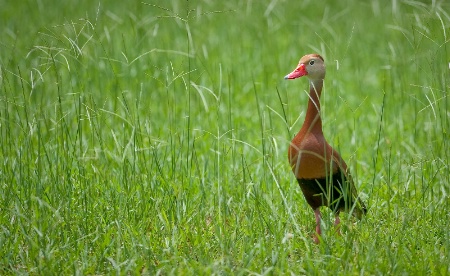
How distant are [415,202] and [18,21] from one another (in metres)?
4.29

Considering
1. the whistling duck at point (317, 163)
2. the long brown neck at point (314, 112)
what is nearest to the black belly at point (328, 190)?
the whistling duck at point (317, 163)

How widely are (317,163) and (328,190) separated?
13 cm

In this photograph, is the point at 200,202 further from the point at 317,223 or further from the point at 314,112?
the point at 314,112

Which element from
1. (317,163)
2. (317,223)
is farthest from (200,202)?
(317,163)

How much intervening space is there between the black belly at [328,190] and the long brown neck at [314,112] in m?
0.23

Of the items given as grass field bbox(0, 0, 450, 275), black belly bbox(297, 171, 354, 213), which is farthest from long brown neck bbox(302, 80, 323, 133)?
black belly bbox(297, 171, 354, 213)

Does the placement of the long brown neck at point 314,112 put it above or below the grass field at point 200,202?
above

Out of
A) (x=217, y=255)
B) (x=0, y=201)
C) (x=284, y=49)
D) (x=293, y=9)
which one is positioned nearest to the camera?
(x=217, y=255)

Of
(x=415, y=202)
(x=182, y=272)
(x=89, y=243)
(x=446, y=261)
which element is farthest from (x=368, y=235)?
(x=89, y=243)

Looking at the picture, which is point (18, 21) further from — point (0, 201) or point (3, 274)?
point (3, 274)

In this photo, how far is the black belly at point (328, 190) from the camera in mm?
3467

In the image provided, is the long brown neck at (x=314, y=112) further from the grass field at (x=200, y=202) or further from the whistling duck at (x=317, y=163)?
Answer: the grass field at (x=200, y=202)

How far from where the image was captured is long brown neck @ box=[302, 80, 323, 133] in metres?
3.51

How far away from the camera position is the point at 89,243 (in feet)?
11.8
